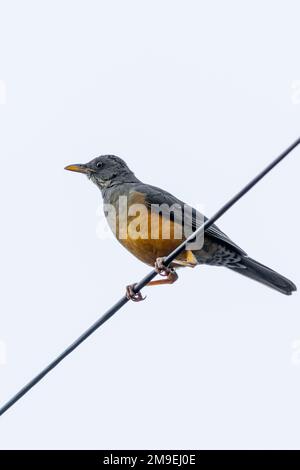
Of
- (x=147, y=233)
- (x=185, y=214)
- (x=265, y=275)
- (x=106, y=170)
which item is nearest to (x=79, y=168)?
(x=106, y=170)

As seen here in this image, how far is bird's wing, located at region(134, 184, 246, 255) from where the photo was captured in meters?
9.20

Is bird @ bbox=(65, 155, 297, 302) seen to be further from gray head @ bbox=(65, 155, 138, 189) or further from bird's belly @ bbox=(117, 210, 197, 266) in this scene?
gray head @ bbox=(65, 155, 138, 189)

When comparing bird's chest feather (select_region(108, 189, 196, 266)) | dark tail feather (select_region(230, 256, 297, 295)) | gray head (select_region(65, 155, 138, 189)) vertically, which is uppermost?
gray head (select_region(65, 155, 138, 189))

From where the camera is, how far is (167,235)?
8.88 meters

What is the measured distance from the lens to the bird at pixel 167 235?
888 cm

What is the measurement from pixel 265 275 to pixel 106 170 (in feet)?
9.33

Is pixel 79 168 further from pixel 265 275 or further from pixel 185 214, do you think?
pixel 265 275

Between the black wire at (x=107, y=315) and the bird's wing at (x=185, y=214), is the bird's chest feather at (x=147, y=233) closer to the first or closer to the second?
the bird's wing at (x=185, y=214)

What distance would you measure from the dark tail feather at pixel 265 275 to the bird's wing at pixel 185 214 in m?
0.18

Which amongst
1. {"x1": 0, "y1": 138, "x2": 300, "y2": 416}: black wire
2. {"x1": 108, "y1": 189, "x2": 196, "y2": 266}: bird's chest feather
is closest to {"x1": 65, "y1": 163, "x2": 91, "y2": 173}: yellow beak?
{"x1": 108, "y1": 189, "x2": 196, "y2": 266}: bird's chest feather

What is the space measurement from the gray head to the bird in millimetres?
447

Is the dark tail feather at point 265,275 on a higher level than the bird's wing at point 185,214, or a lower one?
lower

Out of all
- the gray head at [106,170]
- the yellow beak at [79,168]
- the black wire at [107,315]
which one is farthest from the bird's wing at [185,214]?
the black wire at [107,315]
